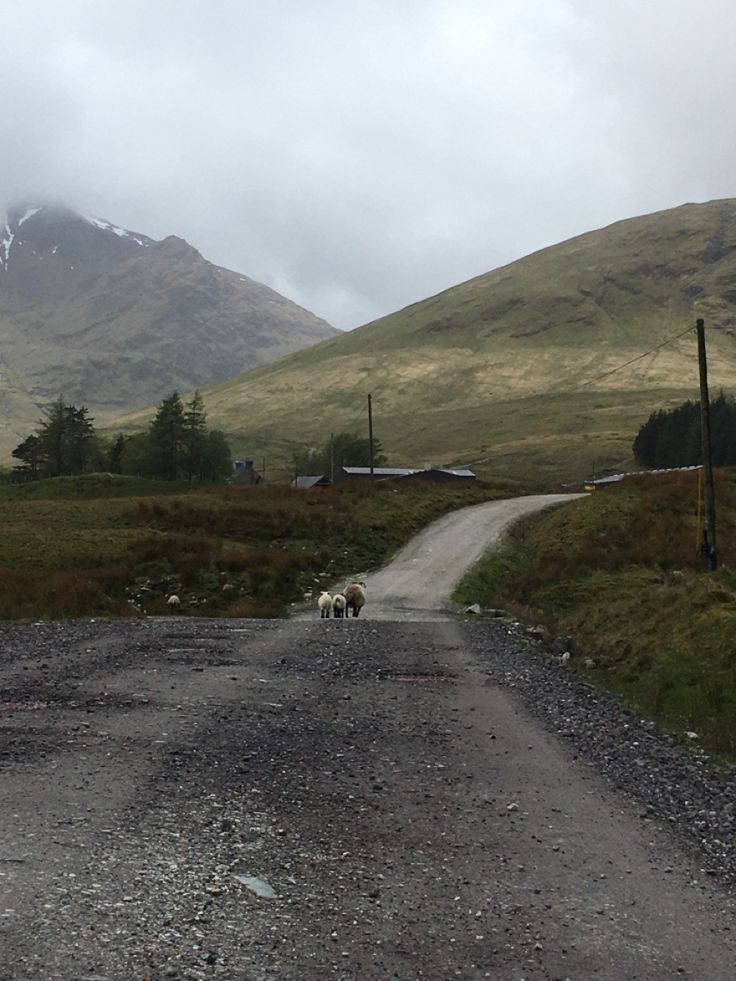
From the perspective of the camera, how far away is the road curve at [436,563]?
32.5 meters

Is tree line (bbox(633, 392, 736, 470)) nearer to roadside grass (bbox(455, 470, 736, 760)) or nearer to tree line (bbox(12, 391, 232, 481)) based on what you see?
tree line (bbox(12, 391, 232, 481))

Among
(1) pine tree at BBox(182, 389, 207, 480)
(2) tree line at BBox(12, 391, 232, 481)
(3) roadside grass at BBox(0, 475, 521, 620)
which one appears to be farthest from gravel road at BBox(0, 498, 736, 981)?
(1) pine tree at BBox(182, 389, 207, 480)

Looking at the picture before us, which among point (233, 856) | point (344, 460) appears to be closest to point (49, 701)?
point (233, 856)

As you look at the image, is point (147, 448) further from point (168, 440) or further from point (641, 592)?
point (641, 592)

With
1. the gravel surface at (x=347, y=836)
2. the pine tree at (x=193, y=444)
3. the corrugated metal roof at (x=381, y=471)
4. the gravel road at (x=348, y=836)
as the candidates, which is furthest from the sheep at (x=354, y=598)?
the pine tree at (x=193, y=444)

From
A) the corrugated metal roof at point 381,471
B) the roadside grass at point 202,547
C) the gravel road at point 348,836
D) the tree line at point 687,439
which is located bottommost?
the gravel road at point 348,836

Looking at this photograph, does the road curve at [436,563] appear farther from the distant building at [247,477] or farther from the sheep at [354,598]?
the distant building at [247,477]

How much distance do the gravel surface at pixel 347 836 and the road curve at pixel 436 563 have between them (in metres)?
15.7

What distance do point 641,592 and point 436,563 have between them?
613 inches

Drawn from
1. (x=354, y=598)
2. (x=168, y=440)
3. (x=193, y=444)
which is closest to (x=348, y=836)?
(x=354, y=598)

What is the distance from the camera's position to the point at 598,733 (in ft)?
45.6

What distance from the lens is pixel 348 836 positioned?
868 cm

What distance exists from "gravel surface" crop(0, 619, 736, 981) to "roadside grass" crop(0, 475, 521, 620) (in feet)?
48.7

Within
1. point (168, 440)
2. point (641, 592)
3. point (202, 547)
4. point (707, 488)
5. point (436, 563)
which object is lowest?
point (641, 592)
